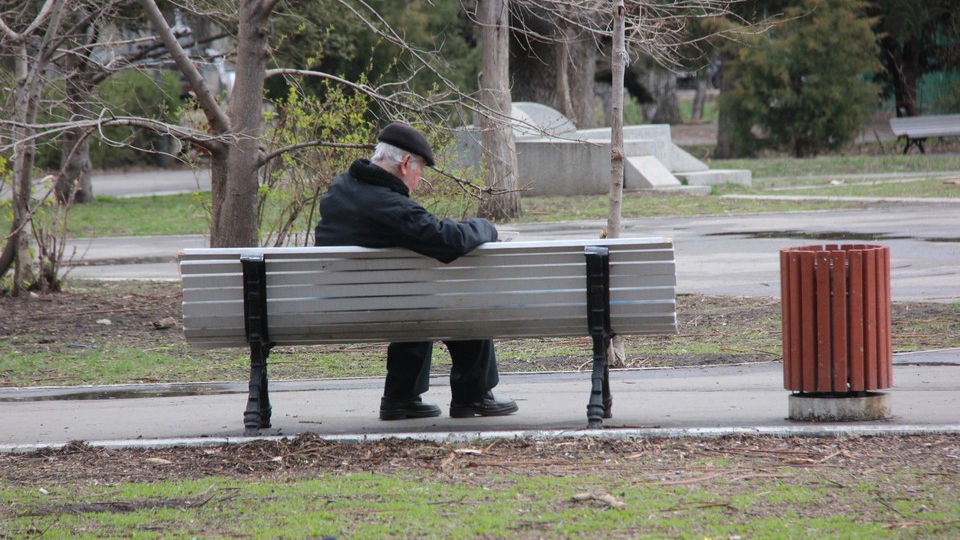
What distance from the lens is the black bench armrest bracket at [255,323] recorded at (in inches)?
227

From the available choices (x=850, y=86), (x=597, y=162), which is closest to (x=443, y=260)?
(x=597, y=162)

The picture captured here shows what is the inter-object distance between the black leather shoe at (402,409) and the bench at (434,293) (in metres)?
0.55

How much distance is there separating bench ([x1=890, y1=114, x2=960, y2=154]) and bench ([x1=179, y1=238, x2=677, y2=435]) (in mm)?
27957

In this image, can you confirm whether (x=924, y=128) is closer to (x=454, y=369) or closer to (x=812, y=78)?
(x=812, y=78)

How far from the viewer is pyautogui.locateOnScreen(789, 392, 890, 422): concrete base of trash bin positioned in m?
5.75

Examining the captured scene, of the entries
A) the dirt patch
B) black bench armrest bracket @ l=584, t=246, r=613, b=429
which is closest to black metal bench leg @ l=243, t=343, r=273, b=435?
the dirt patch

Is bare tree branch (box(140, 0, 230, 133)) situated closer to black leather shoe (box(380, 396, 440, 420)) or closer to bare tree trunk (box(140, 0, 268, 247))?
bare tree trunk (box(140, 0, 268, 247))

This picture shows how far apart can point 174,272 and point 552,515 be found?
37.0 ft

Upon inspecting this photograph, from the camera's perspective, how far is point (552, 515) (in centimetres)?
443

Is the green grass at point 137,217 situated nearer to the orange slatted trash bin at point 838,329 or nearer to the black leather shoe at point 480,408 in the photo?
the black leather shoe at point 480,408

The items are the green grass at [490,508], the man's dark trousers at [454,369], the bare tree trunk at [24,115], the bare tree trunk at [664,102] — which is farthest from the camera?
the bare tree trunk at [664,102]

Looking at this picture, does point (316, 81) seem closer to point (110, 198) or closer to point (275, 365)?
point (110, 198)

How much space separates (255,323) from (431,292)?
2.81 ft

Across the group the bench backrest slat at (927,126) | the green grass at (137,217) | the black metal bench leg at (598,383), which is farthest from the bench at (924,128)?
the black metal bench leg at (598,383)
